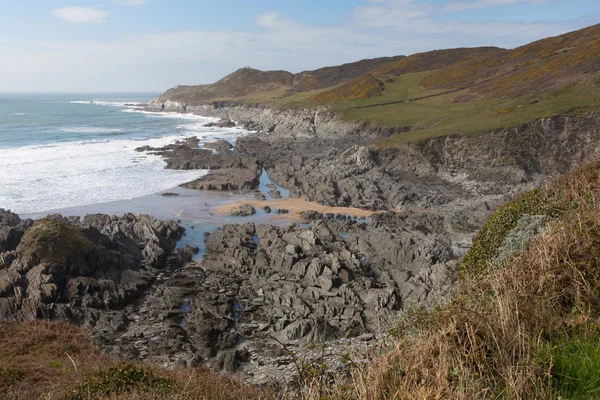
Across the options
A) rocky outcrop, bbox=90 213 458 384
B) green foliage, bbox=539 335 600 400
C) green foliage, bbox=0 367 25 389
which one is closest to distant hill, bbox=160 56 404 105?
rocky outcrop, bbox=90 213 458 384

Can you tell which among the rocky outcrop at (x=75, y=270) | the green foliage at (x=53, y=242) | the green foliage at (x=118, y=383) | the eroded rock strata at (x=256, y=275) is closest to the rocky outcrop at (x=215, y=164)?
the eroded rock strata at (x=256, y=275)

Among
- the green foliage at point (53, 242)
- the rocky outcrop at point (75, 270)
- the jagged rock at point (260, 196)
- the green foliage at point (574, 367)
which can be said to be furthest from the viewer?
the jagged rock at point (260, 196)

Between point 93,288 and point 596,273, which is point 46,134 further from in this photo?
point 596,273

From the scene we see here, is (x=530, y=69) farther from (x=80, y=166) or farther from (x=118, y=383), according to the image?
(x=118, y=383)

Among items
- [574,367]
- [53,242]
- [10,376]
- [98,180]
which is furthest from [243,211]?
[574,367]

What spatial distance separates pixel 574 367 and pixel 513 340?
1.88 ft

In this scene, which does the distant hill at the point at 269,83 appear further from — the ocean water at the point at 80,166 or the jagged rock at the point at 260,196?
the jagged rock at the point at 260,196

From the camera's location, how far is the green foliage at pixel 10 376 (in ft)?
32.0

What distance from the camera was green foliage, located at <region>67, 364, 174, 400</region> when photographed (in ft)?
23.7

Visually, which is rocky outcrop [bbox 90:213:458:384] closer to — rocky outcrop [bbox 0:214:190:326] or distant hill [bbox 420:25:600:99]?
rocky outcrop [bbox 0:214:190:326]

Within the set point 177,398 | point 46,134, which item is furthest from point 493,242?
point 46,134

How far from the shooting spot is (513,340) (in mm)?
4543

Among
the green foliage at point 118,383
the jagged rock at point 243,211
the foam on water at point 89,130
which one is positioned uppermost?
the foam on water at point 89,130

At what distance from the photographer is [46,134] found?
72.4 m
